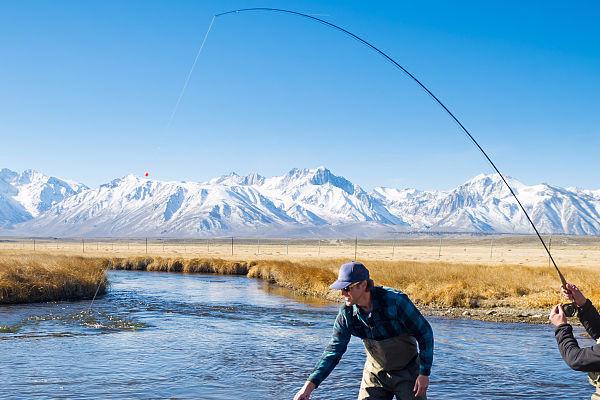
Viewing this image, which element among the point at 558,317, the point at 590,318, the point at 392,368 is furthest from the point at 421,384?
the point at 590,318

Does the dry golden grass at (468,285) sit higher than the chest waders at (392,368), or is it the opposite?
the chest waders at (392,368)

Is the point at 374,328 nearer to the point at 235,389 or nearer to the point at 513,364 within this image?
the point at 235,389

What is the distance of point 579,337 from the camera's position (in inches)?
733

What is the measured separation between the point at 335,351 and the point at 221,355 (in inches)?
405

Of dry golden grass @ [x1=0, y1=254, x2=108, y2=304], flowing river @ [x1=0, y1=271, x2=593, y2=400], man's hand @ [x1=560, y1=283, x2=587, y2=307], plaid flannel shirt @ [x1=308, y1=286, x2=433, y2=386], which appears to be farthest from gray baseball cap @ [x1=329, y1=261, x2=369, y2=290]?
dry golden grass @ [x1=0, y1=254, x2=108, y2=304]

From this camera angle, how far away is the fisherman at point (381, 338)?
584cm

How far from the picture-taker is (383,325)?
6.14m

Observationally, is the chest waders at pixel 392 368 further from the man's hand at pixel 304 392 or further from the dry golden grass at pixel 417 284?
the dry golden grass at pixel 417 284

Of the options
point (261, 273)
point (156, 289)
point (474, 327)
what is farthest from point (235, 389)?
point (261, 273)

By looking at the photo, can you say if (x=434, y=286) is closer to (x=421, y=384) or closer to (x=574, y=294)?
(x=421, y=384)

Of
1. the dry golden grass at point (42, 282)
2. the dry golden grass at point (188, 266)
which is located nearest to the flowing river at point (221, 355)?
the dry golden grass at point (42, 282)

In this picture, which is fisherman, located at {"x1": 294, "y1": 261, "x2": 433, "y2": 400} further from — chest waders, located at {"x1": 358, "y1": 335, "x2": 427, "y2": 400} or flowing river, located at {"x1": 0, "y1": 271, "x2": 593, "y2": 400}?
flowing river, located at {"x1": 0, "y1": 271, "x2": 593, "y2": 400}

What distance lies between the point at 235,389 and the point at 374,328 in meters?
7.09

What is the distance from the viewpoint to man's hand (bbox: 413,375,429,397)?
6.01 m
